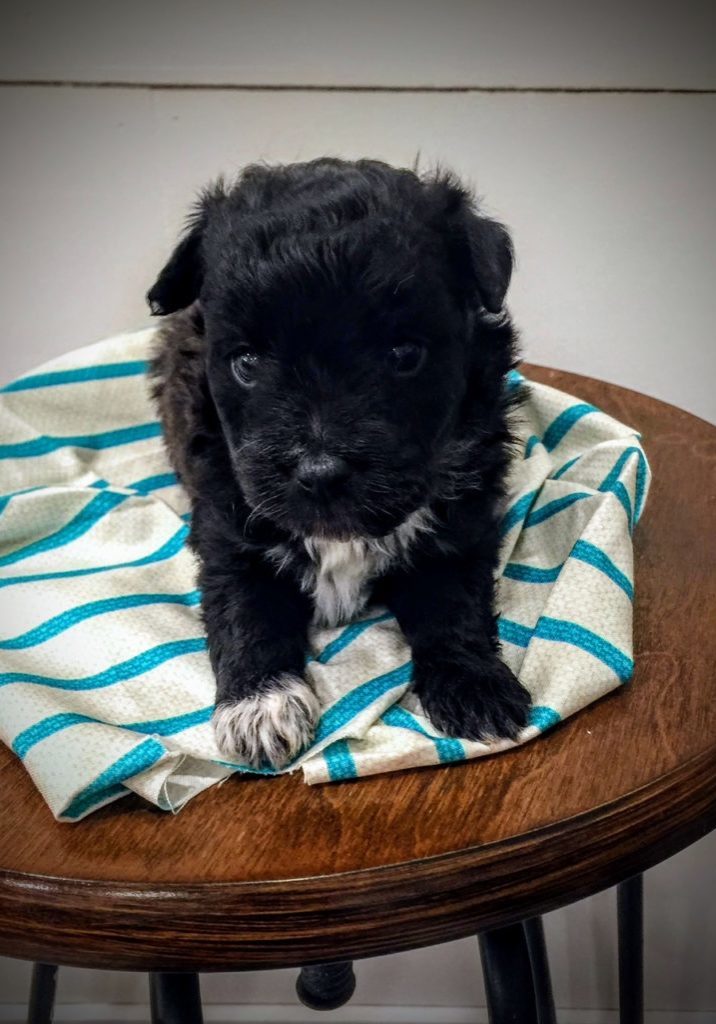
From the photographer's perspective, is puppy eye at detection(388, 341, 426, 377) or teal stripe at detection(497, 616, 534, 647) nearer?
puppy eye at detection(388, 341, 426, 377)

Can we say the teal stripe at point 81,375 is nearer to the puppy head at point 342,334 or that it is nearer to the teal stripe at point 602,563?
the puppy head at point 342,334

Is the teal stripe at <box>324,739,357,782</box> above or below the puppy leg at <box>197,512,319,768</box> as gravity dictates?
below

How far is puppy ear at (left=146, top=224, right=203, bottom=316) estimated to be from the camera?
1.14 meters

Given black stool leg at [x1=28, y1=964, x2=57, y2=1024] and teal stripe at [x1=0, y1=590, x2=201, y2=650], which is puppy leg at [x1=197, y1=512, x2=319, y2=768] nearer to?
teal stripe at [x1=0, y1=590, x2=201, y2=650]

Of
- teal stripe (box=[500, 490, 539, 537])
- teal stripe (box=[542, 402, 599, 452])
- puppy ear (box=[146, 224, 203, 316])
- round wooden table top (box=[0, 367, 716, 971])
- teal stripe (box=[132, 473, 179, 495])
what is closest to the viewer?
round wooden table top (box=[0, 367, 716, 971])

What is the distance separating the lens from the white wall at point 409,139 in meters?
1.60

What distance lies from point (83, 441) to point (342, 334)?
2.27 ft

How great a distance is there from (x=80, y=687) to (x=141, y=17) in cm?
106

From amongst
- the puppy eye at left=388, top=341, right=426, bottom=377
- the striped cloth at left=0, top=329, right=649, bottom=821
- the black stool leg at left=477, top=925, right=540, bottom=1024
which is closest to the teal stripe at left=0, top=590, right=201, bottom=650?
the striped cloth at left=0, top=329, right=649, bottom=821

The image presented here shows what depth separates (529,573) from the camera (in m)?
1.20

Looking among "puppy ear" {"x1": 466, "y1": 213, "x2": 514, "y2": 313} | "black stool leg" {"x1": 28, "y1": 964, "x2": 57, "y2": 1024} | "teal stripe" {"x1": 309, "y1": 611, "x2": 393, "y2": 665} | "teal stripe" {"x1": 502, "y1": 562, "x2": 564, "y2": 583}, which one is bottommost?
"black stool leg" {"x1": 28, "y1": 964, "x2": 57, "y2": 1024}

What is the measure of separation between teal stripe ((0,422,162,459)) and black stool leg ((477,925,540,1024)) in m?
0.86

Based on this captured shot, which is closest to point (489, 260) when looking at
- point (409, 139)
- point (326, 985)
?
point (409, 139)

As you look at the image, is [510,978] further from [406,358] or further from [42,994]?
[42,994]
